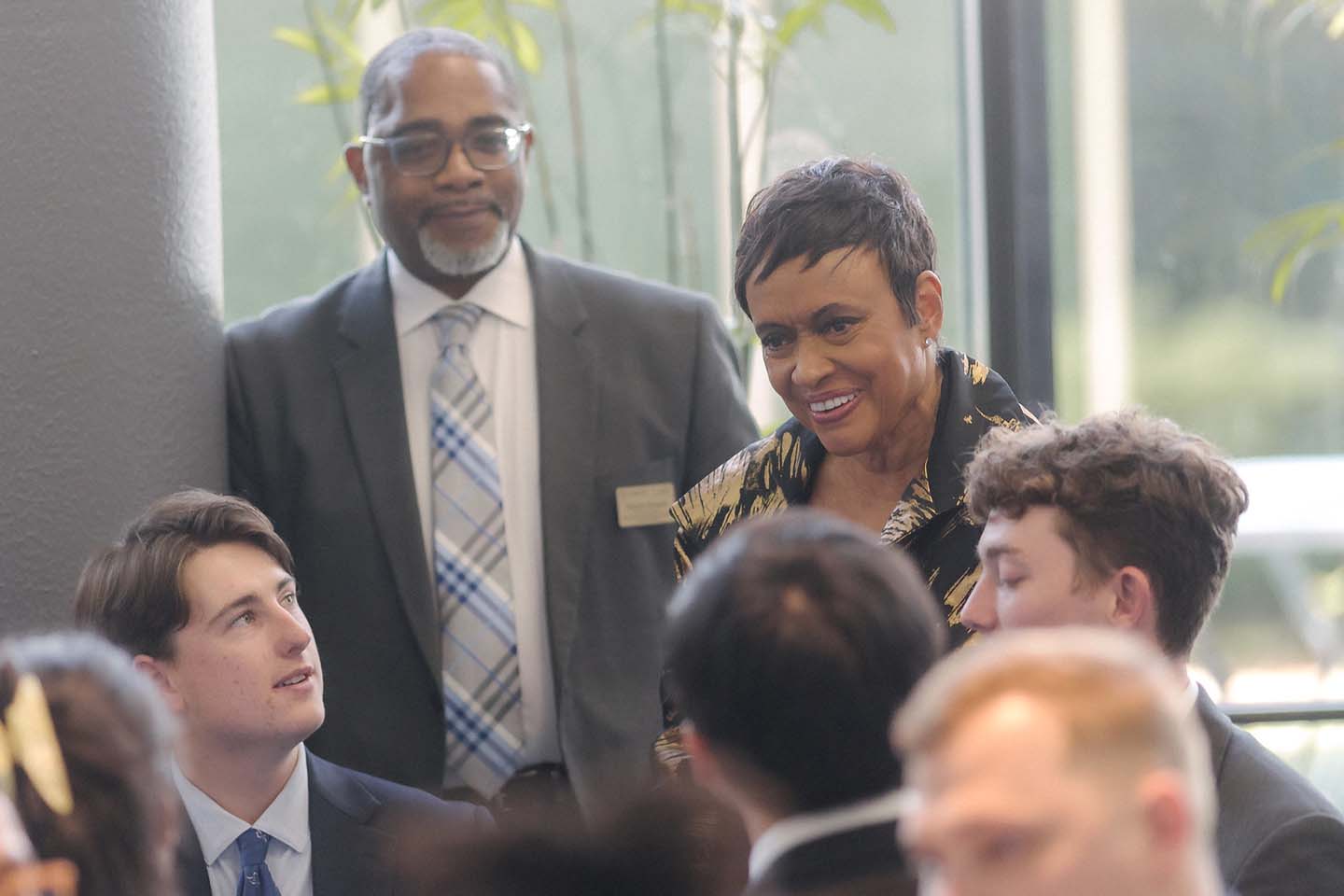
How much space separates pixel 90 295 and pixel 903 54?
2.22 metres

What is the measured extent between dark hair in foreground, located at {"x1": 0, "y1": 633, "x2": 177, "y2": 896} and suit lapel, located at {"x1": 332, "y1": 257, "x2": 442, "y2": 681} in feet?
5.34

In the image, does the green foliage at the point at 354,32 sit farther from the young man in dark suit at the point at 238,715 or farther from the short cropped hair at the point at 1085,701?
the short cropped hair at the point at 1085,701

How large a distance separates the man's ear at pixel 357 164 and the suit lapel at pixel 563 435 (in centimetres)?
36

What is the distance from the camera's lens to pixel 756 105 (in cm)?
422

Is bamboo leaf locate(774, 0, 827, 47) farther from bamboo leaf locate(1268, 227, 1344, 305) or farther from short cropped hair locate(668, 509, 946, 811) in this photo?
short cropped hair locate(668, 509, 946, 811)

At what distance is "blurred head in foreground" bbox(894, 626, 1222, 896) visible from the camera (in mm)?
1035

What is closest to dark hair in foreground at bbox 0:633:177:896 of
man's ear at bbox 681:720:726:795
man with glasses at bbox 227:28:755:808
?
man's ear at bbox 681:720:726:795

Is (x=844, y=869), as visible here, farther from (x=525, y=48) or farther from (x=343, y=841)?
(x=525, y=48)

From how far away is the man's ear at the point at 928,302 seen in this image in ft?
8.09

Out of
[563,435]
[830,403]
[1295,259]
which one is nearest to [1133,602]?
[830,403]

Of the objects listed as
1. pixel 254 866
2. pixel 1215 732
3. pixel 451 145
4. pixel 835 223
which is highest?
pixel 451 145

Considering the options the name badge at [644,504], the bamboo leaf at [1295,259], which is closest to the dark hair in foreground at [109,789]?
the name badge at [644,504]

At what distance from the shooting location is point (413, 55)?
319 cm

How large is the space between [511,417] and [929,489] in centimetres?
111
